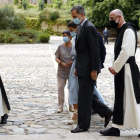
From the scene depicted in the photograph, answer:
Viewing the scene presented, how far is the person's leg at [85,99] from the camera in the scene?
17.9 feet

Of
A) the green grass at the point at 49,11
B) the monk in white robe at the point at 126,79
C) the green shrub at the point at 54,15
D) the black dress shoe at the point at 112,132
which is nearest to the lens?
the monk in white robe at the point at 126,79

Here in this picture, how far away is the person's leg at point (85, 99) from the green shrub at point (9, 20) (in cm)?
3822

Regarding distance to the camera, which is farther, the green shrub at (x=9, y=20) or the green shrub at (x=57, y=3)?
the green shrub at (x=57, y=3)

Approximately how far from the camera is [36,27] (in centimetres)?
6181

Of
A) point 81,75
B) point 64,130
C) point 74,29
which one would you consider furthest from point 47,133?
point 74,29

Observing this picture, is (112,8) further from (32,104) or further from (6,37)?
(32,104)

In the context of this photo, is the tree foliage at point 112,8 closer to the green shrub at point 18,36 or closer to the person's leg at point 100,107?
A: the green shrub at point 18,36

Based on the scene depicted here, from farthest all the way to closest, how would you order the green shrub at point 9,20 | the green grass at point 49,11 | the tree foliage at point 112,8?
the green grass at point 49,11
the tree foliage at point 112,8
the green shrub at point 9,20

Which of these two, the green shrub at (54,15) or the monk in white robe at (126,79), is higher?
the monk in white robe at (126,79)

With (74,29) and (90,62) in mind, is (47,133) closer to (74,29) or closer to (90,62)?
(90,62)

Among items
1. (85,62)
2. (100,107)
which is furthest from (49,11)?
(85,62)

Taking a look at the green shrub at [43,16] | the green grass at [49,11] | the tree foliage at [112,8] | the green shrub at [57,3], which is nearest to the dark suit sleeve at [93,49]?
the tree foliage at [112,8]

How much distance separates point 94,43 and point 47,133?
1551 mm

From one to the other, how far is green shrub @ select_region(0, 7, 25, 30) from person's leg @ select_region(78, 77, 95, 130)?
125ft
